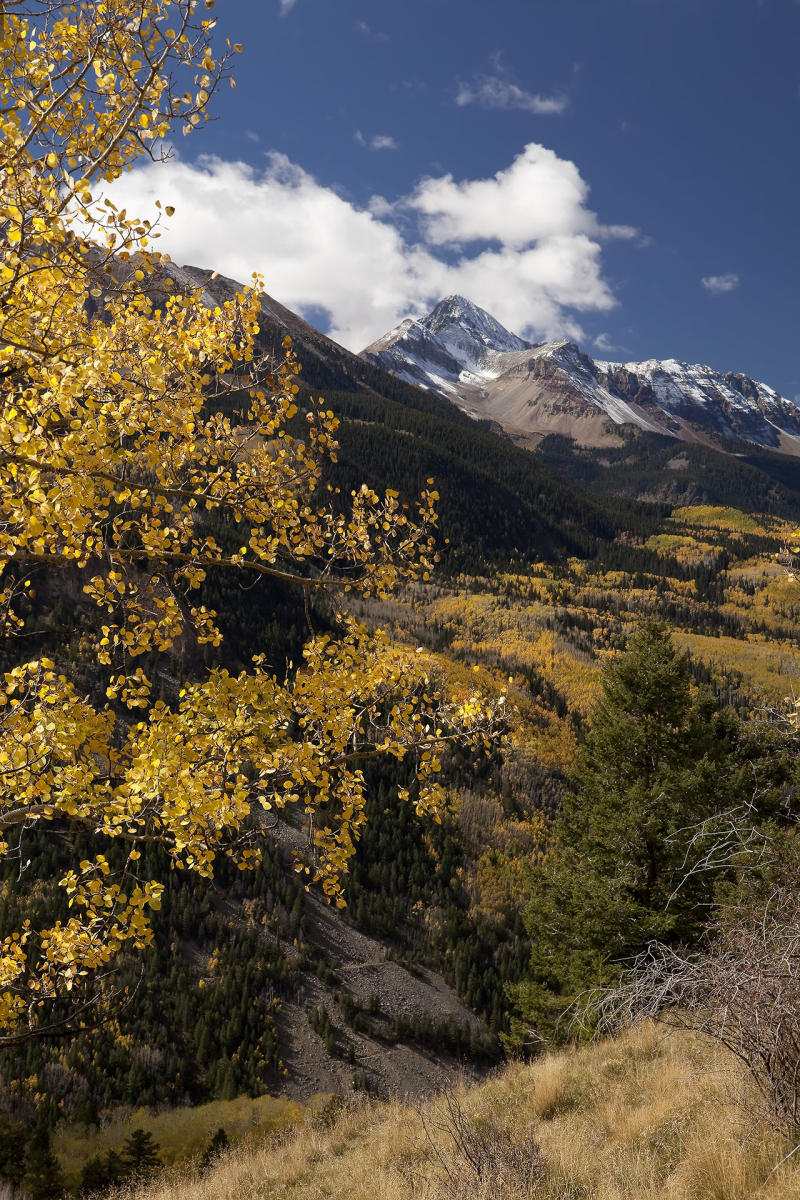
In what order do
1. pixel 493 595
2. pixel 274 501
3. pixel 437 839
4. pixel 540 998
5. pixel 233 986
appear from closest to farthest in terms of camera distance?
pixel 274 501
pixel 540 998
pixel 233 986
pixel 437 839
pixel 493 595

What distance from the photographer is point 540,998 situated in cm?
1750

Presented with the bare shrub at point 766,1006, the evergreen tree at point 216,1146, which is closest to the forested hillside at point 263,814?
the bare shrub at point 766,1006

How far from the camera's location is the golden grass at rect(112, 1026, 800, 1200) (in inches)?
172

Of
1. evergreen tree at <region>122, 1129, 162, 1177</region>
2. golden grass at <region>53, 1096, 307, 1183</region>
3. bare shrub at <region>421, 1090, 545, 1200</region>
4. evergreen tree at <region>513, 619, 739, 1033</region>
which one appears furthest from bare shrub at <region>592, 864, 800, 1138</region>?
golden grass at <region>53, 1096, 307, 1183</region>

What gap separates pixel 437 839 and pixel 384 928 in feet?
30.6

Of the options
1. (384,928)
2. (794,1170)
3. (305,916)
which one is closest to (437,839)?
(384,928)

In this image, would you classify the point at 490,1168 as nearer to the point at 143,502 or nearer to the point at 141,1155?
the point at 143,502

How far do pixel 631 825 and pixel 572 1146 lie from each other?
31.9 ft

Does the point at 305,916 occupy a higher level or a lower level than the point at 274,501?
lower

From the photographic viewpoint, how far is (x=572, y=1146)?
217 inches

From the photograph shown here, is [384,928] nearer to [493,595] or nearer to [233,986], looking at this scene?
[233,986]

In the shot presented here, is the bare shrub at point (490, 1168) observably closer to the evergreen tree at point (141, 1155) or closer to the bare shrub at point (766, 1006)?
the bare shrub at point (766, 1006)

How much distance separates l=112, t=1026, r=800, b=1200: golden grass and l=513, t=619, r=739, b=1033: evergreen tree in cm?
485

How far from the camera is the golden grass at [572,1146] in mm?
4371
